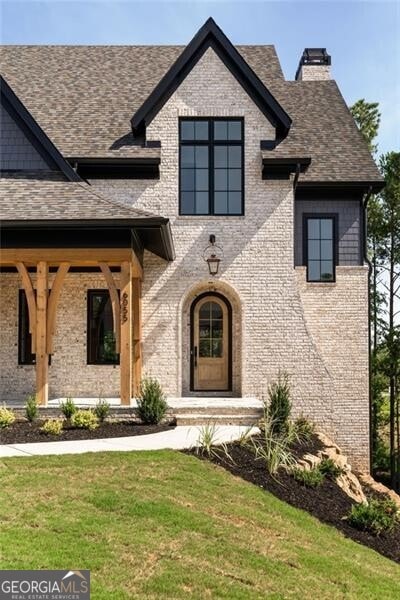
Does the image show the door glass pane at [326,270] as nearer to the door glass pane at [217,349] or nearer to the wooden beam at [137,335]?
the door glass pane at [217,349]

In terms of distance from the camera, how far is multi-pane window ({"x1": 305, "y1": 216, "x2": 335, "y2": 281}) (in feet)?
46.7

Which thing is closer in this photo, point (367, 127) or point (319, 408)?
point (319, 408)

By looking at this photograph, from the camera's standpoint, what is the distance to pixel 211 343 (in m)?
14.3

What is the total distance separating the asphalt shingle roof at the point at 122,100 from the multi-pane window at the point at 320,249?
3.74 feet

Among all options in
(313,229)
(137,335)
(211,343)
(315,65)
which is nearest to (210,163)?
(313,229)

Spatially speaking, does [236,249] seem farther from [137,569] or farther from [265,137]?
[137,569]

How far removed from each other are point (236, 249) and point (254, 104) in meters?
3.58

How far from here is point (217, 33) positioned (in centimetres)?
1375

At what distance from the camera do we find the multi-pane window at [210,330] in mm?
14312

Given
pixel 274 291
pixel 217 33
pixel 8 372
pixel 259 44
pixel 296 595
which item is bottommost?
pixel 296 595

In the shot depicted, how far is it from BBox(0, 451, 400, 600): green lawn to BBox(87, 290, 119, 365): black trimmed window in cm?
623

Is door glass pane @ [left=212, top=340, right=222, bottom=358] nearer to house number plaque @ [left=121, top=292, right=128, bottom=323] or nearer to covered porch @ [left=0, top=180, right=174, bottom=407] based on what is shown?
covered porch @ [left=0, top=180, right=174, bottom=407]

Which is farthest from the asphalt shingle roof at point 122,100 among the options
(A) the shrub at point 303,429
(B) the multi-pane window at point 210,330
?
(A) the shrub at point 303,429

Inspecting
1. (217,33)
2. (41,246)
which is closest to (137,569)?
(41,246)
